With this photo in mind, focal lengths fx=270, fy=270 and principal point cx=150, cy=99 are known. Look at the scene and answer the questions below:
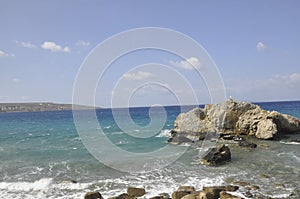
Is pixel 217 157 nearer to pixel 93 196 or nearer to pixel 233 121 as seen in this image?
pixel 93 196

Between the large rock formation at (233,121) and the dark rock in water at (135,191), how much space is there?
663 inches

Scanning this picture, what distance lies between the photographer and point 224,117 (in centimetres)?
3016

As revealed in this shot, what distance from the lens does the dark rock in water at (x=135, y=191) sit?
1222 cm

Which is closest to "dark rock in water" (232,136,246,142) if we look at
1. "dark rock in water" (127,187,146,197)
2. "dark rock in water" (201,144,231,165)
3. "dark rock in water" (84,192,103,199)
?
"dark rock in water" (201,144,231,165)

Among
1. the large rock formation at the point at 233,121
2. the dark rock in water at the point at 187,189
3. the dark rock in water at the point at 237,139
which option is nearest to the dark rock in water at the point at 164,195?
the dark rock in water at the point at 187,189

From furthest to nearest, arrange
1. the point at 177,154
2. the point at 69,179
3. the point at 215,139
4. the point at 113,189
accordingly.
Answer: the point at 215,139
the point at 177,154
the point at 69,179
the point at 113,189

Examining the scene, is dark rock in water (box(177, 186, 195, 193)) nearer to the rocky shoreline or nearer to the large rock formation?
the rocky shoreline

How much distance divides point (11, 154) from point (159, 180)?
53.8 ft

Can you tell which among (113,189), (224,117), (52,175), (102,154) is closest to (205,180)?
(113,189)

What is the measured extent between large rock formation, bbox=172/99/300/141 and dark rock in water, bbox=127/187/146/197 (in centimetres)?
1683

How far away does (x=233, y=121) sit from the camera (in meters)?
30.3

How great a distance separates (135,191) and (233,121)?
2065 centimetres

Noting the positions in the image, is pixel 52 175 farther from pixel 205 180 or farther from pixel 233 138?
pixel 233 138

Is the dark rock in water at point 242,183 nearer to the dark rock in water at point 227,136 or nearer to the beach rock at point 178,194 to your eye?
the beach rock at point 178,194
